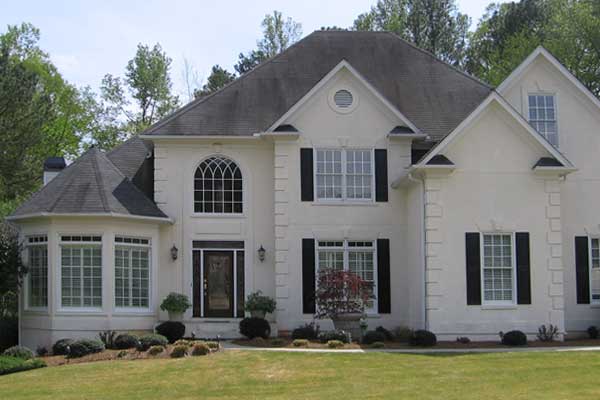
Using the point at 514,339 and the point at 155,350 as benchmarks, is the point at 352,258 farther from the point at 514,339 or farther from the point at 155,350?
the point at 155,350

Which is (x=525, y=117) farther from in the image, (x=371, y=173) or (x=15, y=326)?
(x=15, y=326)

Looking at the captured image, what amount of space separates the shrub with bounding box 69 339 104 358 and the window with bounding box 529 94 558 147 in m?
14.2

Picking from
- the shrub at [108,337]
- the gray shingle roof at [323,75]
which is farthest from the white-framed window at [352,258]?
the shrub at [108,337]

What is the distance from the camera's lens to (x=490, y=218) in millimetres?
23953

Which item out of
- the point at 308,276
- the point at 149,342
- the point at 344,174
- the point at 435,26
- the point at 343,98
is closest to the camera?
the point at 149,342

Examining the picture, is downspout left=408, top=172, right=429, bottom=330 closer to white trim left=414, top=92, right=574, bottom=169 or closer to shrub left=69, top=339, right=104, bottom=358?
white trim left=414, top=92, right=574, bottom=169

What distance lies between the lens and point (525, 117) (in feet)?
86.8

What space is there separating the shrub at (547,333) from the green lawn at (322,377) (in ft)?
10.2

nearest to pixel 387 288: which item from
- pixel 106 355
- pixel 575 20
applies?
pixel 106 355

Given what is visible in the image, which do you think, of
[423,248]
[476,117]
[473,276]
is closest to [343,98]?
[476,117]

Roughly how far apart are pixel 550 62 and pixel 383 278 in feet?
26.9

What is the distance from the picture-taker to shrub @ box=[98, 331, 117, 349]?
2364 centimetres

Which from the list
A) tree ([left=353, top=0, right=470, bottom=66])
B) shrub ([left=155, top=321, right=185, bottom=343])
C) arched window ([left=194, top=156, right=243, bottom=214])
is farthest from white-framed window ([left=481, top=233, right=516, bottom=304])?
tree ([left=353, top=0, right=470, bottom=66])

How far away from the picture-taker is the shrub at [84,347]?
21758mm
